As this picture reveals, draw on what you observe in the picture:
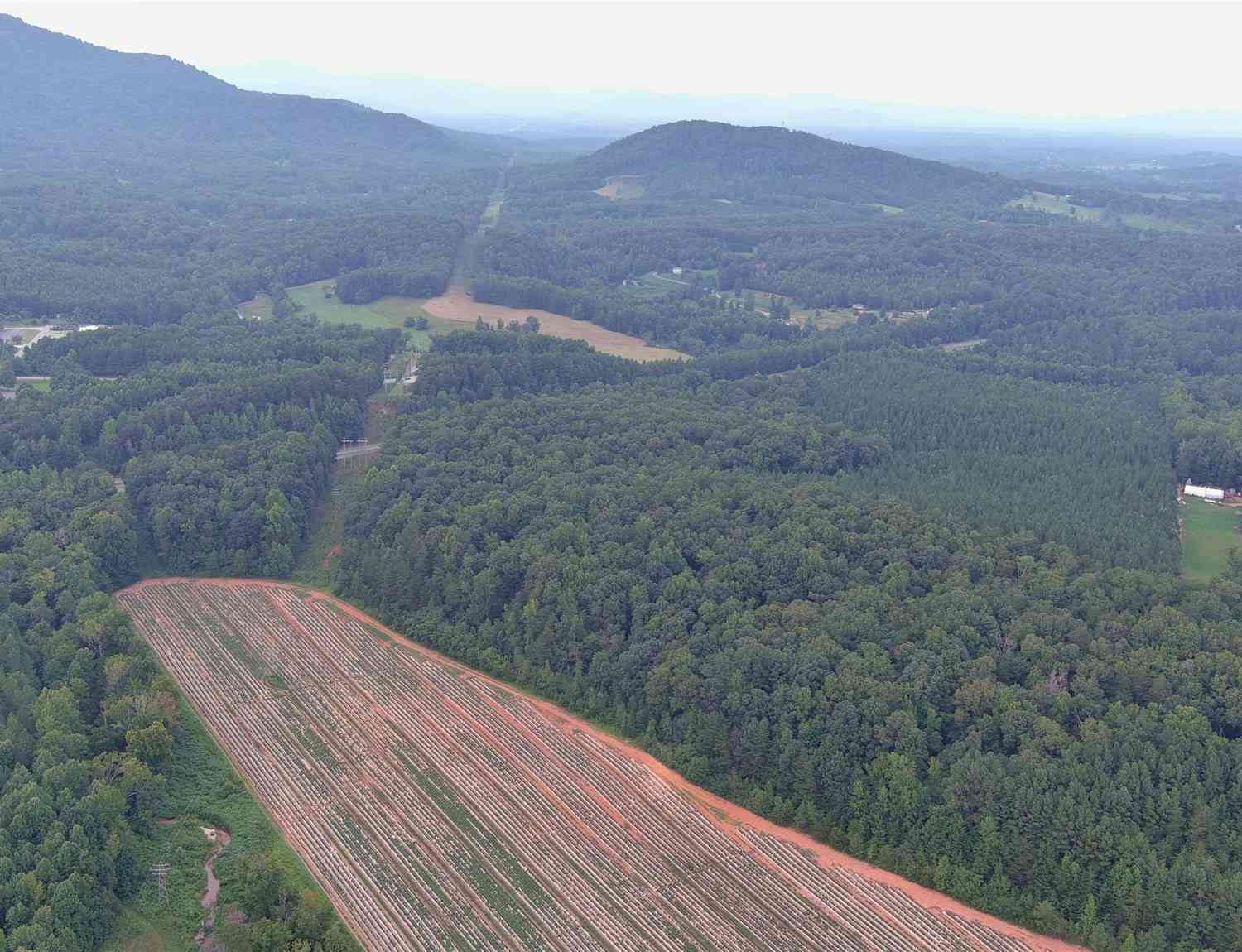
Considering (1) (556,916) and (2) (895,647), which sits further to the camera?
(2) (895,647)

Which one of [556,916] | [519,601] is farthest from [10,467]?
[556,916]

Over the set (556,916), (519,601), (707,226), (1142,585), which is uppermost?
(707,226)

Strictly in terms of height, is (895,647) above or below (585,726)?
above

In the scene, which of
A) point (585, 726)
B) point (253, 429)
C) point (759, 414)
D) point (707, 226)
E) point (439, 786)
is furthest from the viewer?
point (707, 226)

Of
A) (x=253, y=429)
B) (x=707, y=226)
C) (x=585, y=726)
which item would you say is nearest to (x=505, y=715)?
(x=585, y=726)

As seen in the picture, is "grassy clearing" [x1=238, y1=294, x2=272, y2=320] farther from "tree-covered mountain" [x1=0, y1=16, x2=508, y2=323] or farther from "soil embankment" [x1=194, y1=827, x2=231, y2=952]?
"soil embankment" [x1=194, y1=827, x2=231, y2=952]

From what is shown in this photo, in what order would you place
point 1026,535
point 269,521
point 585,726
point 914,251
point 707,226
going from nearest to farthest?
1. point 585,726
2. point 1026,535
3. point 269,521
4. point 914,251
5. point 707,226

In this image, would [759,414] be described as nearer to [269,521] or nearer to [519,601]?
[519,601]

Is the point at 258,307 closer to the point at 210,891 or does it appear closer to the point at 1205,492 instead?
the point at 210,891

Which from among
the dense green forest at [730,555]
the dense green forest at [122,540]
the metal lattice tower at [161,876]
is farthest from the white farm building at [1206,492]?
the metal lattice tower at [161,876]
